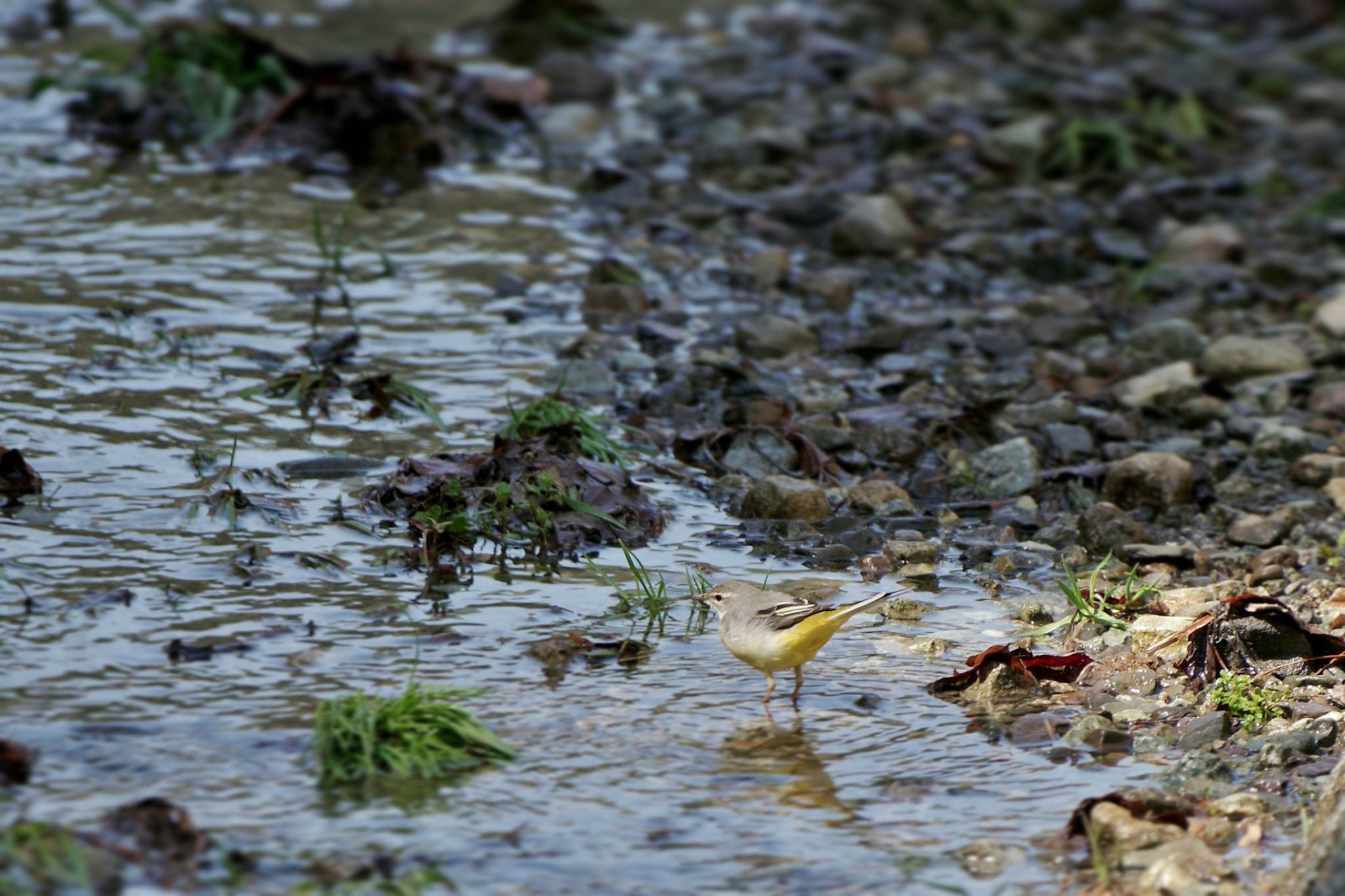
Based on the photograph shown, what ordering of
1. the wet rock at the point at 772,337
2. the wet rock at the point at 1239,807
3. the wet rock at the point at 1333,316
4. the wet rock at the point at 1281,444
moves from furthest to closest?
1. the wet rock at the point at 1333,316
2. the wet rock at the point at 772,337
3. the wet rock at the point at 1281,444
4. the wet rock at the point at 1239,807

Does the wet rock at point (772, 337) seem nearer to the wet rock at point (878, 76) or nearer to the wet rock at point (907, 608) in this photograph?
the wet rock at point (907, 608)

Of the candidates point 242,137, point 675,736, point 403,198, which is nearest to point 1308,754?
point 675,736

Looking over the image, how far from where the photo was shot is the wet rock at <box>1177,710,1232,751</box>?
204 inches

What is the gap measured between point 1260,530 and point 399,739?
410 centimetres

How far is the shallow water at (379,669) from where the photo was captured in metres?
4.42

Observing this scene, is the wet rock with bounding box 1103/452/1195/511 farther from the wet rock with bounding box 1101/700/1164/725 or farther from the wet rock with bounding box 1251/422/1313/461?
the wet rock with bounding box 1101/700/1164/725

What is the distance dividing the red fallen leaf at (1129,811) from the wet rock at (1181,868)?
4.8 inches

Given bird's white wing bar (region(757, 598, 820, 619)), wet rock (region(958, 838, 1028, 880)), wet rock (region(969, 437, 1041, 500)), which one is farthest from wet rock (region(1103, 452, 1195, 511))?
wet rock (region(958, 838, 1028, 880))

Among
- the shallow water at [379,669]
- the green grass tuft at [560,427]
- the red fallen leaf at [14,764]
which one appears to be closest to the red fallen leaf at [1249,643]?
the shallow water at [379,669]

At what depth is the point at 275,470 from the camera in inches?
264

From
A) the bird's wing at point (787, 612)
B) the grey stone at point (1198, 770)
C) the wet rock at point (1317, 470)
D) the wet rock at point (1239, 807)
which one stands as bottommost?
the wet rock at point (1317, 470)

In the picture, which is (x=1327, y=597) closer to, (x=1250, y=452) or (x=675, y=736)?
(x=1250, y=452)

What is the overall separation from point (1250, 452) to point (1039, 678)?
298cm

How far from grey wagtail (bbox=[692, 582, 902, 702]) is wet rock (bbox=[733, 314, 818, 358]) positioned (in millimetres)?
3388
